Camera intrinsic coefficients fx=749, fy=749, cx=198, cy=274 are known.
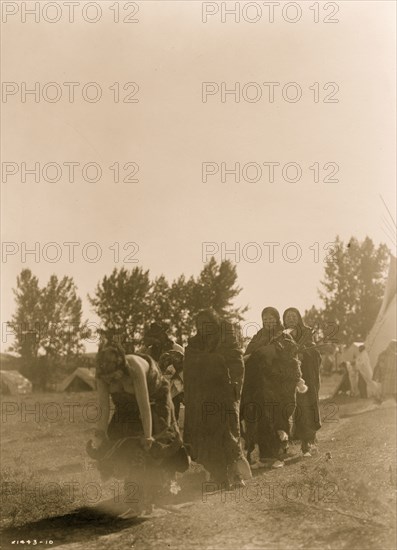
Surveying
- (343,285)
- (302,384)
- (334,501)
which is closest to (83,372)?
(343,285)

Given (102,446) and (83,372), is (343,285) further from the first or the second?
(102,446)

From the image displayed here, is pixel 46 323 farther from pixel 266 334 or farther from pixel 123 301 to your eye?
pixel 266 334

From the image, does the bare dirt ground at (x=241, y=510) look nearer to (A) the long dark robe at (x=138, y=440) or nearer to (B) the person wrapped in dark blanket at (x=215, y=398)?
(B) the person wrapped in dark blanket at (x=215, y=398)

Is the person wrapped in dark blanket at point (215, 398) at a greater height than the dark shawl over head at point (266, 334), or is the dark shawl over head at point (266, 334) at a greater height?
the dark shawl over head at point (266, 334)

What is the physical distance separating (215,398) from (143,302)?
37360 millimetres

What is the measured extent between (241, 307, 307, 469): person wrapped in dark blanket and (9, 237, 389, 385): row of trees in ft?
107

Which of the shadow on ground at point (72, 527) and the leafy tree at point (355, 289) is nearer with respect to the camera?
the shadow on ground at point (72, 527)

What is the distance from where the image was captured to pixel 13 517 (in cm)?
823

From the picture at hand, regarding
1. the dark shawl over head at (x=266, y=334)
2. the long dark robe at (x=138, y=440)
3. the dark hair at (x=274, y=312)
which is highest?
the dark hair at (x=274, y=312)

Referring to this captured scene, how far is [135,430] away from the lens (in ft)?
25.4

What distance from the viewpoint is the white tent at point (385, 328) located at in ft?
90.1

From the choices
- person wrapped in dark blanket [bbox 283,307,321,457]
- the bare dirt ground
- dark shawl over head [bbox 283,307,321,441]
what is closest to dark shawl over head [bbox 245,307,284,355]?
person wrapped in dark blanket [bbox 283,307,321,457]

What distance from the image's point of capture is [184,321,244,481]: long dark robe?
349 inches

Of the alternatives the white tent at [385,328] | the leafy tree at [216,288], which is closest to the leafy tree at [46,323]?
the leafy tree at [216,288]
